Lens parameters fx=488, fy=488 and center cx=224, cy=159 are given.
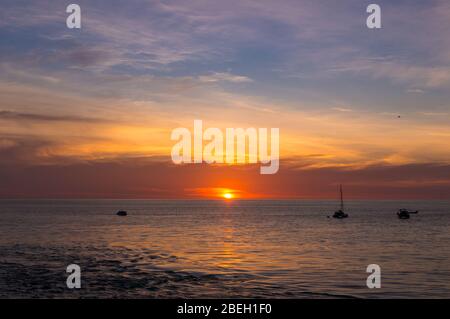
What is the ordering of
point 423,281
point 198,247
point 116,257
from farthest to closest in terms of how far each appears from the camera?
1. point 198,247
2. point 116,257
3. point 423,281

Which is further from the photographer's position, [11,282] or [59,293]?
[11,282]

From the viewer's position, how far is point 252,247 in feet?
247

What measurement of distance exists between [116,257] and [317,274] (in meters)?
25.1

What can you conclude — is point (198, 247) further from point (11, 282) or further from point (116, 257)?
point (11, 282)
